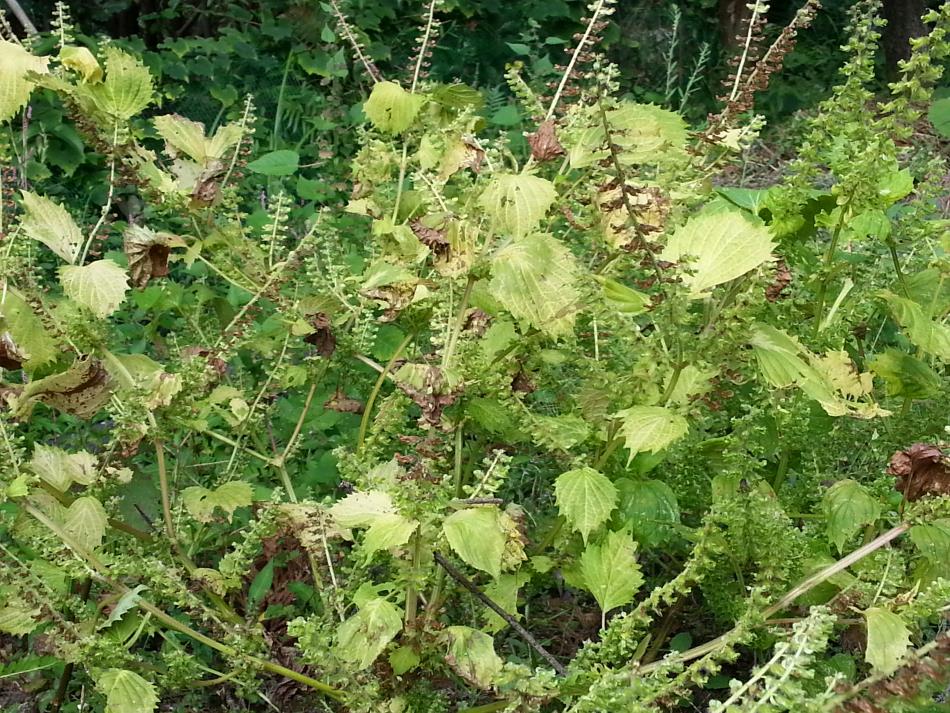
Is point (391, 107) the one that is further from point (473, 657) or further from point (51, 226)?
point (473, 657)

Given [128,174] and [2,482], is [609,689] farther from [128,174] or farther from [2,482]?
[128,174]

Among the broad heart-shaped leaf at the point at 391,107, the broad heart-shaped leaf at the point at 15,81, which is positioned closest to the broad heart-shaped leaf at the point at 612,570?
the broad heart-shaped leaf at the point at 391,107

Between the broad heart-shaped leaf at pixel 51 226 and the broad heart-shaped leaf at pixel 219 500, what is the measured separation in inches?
16.4

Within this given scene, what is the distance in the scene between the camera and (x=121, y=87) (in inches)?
66.0

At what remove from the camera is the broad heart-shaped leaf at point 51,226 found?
1652 millimetres

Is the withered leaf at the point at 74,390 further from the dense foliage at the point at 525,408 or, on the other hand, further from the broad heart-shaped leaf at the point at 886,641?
the broad heart-shaped leaf at the point at 886,641

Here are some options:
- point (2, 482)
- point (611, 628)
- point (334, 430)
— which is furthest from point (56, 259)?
point (611, 628)

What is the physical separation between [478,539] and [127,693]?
22.2 inches

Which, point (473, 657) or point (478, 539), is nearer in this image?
point (478, 539)

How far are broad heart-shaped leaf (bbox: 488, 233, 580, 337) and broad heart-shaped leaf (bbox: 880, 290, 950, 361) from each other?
0.51m

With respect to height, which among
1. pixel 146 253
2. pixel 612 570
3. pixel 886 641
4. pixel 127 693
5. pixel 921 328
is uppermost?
pixel 921 328

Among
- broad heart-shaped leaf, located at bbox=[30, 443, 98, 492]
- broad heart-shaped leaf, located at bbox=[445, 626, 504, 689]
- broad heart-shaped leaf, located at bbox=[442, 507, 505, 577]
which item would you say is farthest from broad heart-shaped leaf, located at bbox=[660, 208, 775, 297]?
broad heart-shaped leaf, located at bbox=[30, 443, 98, 492]

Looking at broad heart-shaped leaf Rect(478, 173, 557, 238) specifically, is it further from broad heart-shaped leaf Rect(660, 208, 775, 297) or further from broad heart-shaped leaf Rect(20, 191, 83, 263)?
broad heart-shaped leaf Rect(20, 191, 83, 263)

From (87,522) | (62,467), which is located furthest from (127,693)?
(62,467)
